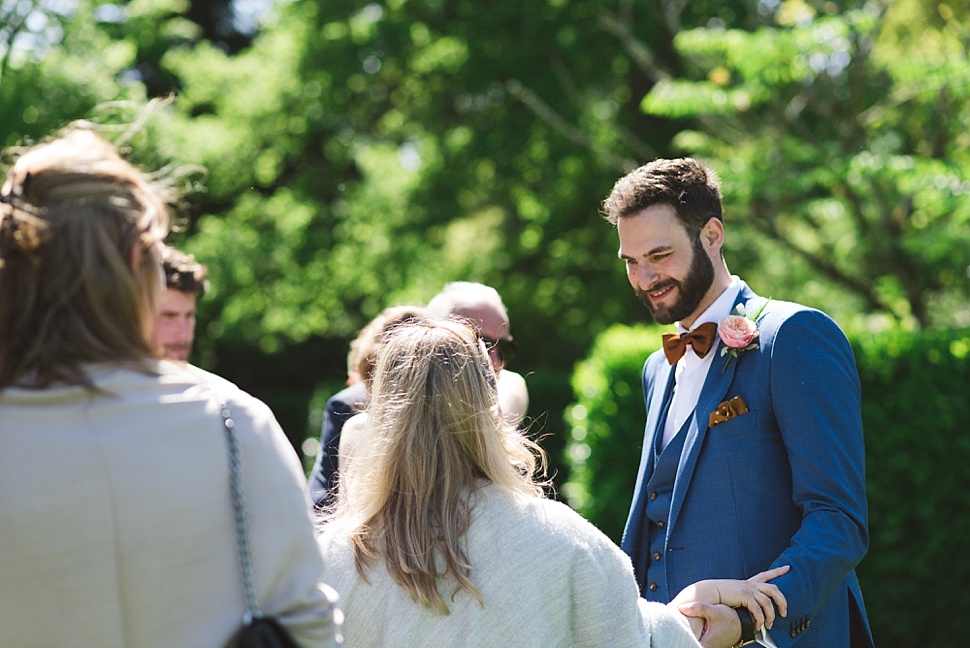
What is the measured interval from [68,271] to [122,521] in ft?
1.53

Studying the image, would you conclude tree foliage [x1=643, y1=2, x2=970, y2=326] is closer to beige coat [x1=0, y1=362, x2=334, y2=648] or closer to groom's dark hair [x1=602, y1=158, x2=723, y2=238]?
groom's dark hair [x1=602, y1=158, x2=723, y2=238]

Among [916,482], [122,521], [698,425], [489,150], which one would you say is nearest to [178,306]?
[698,425]

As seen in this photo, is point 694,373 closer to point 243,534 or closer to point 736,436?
point 736,436

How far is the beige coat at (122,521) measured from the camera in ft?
5.79

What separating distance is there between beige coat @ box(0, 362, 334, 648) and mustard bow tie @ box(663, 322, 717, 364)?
1.88 m

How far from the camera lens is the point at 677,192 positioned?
3.39 m

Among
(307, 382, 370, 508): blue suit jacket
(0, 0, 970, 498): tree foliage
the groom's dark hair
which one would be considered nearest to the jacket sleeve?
the groom's dark hair

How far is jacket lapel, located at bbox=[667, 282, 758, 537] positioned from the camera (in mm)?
3131

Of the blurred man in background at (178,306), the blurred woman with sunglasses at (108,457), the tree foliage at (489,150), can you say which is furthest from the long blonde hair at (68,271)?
the tree foliage at (489,150)

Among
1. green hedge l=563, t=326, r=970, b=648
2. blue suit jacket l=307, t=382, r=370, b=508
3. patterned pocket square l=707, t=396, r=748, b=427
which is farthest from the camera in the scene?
green hedge l=563, t=326, r=970, b=648

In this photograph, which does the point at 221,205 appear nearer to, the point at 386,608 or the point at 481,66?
the point at 481,66

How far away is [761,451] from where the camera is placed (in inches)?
120

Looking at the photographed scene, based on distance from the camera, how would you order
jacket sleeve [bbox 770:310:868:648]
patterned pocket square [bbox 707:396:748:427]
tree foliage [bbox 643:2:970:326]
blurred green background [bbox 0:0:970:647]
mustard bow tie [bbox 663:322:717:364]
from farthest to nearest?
blurred green background [bbox 0:0:970:647] < tree foliage [bbox 643:2:970:326] < mustard bow tie [bbox 663:322:717:364] < patterned pocket square [bbox 707:396:748:427] < jacket sleeve [bbox 770:310:868:648]

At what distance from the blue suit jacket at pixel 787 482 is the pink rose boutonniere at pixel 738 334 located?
0.02 meters
